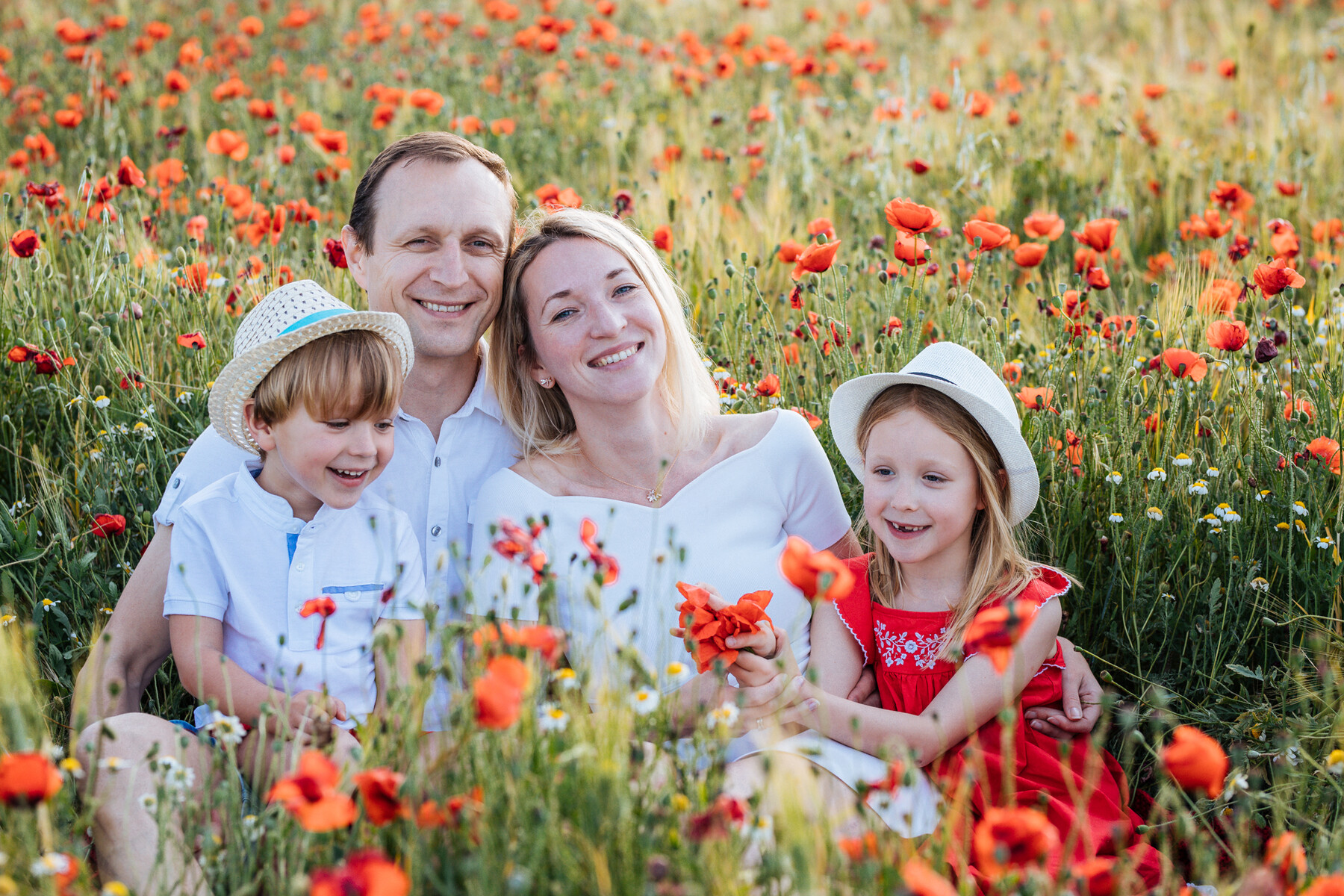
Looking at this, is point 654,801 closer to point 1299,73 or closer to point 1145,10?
point 1299,73

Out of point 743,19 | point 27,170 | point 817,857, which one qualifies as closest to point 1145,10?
point 743,19

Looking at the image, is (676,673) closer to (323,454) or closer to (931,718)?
(931,718)

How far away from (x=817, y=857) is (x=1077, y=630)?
162 cm

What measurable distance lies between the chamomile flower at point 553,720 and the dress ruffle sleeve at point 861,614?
0.94 metres

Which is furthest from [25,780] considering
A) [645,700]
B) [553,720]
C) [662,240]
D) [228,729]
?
[662,240]

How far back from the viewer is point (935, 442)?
2416mm

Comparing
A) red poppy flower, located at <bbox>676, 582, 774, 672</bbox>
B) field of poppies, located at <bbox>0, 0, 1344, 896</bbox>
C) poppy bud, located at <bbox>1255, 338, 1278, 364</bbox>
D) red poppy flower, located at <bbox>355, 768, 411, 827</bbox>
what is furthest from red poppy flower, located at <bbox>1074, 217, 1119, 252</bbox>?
red poppy flower, located at <bbox>355, 768, 411, 827</bbox>

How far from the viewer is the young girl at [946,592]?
227cm

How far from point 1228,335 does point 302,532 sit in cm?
210

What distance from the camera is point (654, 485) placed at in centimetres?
284

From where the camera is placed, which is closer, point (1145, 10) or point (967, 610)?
point (967, 610)

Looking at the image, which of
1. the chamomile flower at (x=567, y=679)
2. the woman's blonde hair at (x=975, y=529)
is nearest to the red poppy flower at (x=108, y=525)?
the chamomile flower at (x=567, y=679)

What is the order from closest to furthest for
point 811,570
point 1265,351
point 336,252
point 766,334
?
1. point 811,570
2. point 1265,351
3. point 336,252
4. point 766,334

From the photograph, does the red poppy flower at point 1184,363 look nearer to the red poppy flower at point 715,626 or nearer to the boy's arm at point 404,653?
the red poppy flower at point 715,626
